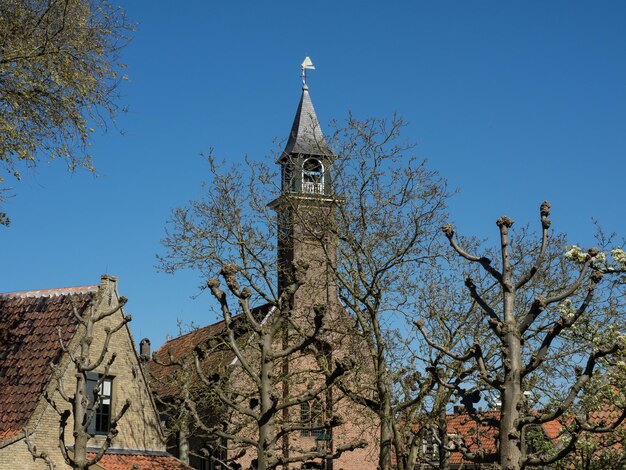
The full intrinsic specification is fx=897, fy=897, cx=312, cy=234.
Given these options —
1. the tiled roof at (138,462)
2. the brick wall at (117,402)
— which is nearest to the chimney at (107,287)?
the brick wall at (117,402)

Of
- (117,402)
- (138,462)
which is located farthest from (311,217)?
(138,462)

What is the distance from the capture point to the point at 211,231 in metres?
31.6

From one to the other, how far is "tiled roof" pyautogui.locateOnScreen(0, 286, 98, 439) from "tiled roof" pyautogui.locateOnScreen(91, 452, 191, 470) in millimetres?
2839

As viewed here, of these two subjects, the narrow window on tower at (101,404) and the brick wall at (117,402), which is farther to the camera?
the narrow window on tower at (101,404)

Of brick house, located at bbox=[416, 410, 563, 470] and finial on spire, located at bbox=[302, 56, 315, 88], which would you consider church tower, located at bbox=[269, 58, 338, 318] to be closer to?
brick house, located at bbox=[416, 410, 563, 470]

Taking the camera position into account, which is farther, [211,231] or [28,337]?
[211,231]

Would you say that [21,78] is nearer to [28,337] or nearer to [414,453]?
[28,337]

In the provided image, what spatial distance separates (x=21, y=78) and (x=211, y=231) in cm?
1202

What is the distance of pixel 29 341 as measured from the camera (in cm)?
2658

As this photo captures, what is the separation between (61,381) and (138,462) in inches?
184

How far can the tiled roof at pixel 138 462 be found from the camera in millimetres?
25872

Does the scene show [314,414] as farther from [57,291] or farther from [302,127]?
[302,127]

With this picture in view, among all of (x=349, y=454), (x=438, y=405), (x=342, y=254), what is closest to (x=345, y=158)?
(x=342, y=254)

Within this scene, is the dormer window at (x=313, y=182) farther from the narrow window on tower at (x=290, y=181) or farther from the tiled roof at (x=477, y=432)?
the tiled roof at (x=477, y=432)
